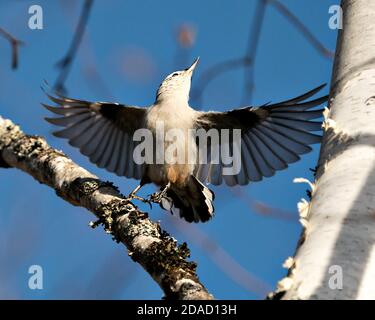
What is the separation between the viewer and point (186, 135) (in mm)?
3393

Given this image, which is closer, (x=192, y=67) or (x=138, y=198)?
(x=138, y=198)

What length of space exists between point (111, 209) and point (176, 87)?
5.11ft

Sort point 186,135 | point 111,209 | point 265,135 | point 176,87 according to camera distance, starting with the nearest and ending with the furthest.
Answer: point 111,209
point 186,135
point 265,135
point 176,87

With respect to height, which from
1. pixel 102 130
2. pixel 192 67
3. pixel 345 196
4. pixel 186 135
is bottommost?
pixel 345 196

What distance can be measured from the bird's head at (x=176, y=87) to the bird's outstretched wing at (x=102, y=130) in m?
0.19

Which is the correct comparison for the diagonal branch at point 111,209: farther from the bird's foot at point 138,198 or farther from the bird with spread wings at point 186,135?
the bird with spread wings at point 186,135

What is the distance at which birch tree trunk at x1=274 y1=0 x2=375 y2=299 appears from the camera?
4.01 ft

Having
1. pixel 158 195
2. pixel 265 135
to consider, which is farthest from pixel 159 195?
pixel 265 135

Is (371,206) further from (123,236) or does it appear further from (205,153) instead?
(205,153)

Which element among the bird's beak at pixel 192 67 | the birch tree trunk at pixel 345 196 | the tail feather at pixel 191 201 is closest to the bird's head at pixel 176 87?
the bird's beak at pixel 192 67

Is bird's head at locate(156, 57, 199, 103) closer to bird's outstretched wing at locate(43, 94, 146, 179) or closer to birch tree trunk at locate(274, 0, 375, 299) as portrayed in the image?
bird's outstretched wing at locate(43, 94, 146, 179)

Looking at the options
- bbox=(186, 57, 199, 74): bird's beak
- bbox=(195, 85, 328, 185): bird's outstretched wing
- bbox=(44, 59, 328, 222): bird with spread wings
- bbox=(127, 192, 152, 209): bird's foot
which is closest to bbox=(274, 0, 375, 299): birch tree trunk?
bbox=(127, 192, 152, 209): bird's foot

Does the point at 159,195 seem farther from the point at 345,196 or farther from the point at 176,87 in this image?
the point at 345,196

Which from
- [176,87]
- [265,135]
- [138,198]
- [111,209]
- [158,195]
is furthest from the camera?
[176,87]
